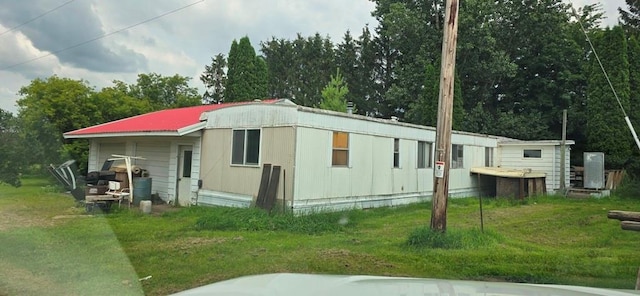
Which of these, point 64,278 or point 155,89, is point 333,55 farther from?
point 64,278

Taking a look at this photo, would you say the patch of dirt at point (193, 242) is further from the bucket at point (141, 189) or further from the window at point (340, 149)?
the bucket at point (141, 189)

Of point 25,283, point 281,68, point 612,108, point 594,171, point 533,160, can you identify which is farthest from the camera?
point 281,68

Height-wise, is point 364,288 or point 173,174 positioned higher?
point 173,174

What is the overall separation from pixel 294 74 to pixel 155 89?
1370 centimetres

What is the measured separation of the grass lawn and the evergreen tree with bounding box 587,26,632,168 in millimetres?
10045

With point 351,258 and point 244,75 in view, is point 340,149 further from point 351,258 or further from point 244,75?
point 244,75

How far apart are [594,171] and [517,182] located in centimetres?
366

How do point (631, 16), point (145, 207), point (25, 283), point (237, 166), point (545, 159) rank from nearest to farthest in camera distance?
point (25, 283), point (145, 207), point (237, 166), point (545, 159), point (631, 16)

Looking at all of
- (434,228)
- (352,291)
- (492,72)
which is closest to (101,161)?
(434,228)

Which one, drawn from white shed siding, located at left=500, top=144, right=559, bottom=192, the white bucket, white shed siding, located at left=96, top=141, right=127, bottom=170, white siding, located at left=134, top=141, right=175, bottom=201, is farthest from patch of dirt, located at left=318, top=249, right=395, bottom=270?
white shed siding, located at left=500, top=144, right=559, bottom=192

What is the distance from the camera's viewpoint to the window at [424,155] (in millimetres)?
16578

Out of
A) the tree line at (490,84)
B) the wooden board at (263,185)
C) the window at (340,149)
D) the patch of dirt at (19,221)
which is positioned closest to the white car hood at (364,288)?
the wooden board at (263,185)

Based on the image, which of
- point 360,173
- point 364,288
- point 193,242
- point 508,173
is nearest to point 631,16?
point 508,173

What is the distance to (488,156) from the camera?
69.4 feet
